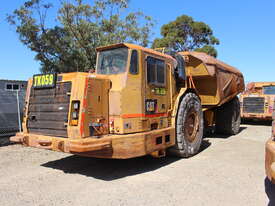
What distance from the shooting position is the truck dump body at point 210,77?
793 cm

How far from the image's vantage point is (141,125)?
205 inches

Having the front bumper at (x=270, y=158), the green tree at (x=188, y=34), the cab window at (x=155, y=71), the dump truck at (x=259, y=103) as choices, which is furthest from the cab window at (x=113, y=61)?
the green tree at (x=188, y=34)

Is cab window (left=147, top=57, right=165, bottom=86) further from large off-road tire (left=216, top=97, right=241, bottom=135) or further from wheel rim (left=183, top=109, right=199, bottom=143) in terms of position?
large off-road tire (left=216, top=97, right=241, bottom=135)

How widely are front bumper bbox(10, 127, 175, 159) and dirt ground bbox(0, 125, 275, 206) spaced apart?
1.78 feet

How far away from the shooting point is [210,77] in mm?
8195

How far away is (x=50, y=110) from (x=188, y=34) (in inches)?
892

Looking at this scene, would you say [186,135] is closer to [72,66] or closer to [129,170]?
[129,170]

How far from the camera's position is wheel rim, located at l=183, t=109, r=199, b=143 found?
6.71 m

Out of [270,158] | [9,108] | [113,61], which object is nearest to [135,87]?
[113,61]

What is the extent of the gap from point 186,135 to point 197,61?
8.38 feet

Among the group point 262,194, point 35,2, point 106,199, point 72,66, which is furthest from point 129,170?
point 35,2

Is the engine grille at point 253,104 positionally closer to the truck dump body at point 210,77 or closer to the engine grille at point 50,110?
the truck dump body at point 210,77

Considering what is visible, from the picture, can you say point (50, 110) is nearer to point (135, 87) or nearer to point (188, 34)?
point (135, 87)

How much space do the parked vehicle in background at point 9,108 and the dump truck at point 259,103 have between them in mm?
11966
